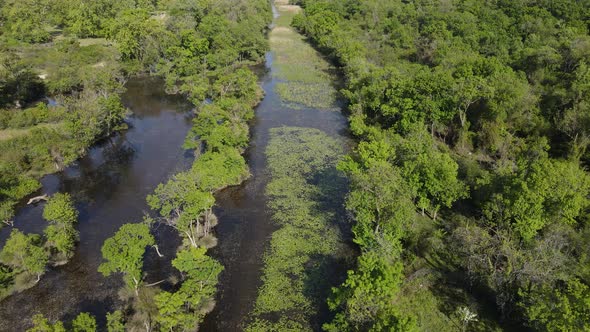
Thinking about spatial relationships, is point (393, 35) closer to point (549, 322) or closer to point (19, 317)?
point (549, 322)

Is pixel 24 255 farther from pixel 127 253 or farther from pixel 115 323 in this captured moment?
pixel 115 323

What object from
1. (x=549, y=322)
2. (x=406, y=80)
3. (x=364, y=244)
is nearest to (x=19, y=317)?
(x=364, y=244)

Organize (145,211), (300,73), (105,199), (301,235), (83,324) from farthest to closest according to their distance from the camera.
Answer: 1. (300,73)
2. (105,199)
3. (145,211)
4. (301,235)
5. (83,324)

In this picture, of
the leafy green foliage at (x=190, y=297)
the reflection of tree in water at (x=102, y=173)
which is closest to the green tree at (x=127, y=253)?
the leafy green foliage at (x=190, y=297)

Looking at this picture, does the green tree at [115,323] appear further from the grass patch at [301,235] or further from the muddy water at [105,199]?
the grass patch at [301,235]

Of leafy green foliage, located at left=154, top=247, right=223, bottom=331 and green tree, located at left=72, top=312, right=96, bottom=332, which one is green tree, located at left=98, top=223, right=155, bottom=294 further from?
green tree, located at left=72, top=312, right=96, bottom=332

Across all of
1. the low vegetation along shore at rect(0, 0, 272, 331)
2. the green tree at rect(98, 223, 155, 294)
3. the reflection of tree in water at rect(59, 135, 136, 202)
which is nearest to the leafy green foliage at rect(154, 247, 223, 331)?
the low vegetation along shore at rect(0, 0, 272, 331)

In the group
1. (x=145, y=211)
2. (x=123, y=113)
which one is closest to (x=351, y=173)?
(x=145, y=211)
